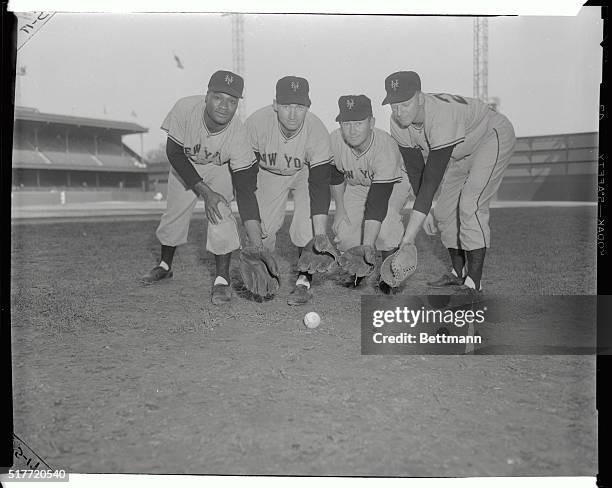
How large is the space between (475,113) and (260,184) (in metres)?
0.97

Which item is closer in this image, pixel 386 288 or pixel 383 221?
pixel 386 288

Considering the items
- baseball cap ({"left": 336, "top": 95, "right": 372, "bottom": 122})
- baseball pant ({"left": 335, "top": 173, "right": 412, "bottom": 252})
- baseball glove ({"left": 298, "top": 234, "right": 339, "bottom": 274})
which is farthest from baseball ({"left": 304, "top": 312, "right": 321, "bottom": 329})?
baseball cap ({"left": 336, "top": 95, "right": 372, "bottom": 122})

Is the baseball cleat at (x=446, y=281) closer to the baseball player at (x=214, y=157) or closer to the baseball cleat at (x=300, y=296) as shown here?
the baseball cleat at (x=300, y=296)

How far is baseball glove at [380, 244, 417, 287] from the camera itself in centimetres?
191

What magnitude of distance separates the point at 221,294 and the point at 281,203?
0.50 m

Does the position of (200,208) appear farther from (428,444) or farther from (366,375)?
(428,444)

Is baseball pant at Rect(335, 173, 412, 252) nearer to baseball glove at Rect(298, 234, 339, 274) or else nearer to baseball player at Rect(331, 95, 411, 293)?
Answer: baseball player at Rect(331, 95, 411, 293)

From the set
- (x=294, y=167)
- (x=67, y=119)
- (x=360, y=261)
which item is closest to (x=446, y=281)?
(x=360, y=261)

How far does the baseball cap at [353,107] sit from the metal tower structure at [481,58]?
403 millimetres

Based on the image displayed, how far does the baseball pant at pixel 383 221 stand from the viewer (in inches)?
89.5

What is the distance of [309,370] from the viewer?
1.50m

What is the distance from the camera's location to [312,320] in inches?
74.4

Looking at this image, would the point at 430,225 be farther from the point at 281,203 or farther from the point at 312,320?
the point at 312,320

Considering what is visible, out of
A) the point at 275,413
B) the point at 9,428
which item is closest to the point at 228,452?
the point at 275,413
